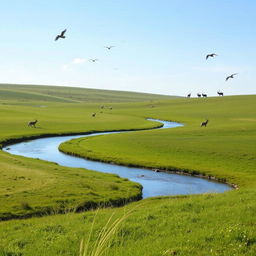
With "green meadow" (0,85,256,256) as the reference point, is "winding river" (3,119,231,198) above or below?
below

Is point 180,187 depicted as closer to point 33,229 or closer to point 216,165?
point 216,165

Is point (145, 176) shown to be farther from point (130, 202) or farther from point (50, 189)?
point (50, 189)

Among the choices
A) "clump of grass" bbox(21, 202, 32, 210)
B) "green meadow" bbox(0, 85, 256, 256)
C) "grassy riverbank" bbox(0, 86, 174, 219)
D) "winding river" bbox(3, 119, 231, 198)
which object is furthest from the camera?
"winding river" bbox(3, 119, 231, 198)

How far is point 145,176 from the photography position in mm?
34375

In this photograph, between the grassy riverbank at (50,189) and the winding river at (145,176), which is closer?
the grassy riverbank at (50,189)

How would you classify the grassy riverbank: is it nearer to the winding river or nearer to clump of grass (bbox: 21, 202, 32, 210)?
clump of grass (bbox: 21, 202, 32, 210)

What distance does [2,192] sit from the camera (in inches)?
941

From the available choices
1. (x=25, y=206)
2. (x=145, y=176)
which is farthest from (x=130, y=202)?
(x=145, y=176)

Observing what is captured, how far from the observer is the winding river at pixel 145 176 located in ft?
95.5

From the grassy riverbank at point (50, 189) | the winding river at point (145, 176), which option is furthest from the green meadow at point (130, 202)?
the winding river at point (145, 176)

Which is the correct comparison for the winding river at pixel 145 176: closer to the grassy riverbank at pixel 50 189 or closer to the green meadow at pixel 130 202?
the green meadow at pixel 130 202

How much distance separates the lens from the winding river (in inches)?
1145

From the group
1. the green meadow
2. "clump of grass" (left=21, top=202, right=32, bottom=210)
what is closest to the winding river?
the green meadow

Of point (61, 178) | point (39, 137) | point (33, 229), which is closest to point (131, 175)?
point (61, 178)
